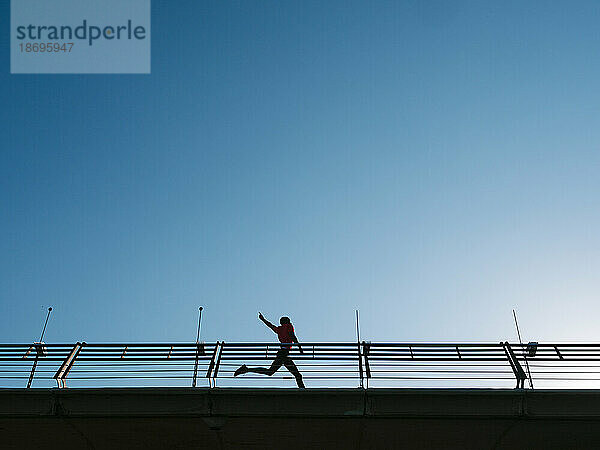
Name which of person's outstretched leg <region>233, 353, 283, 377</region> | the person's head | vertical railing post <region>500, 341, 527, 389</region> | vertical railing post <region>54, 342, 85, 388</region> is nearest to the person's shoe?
person's outstretched leg <region>233, 353, 283, 377</region>

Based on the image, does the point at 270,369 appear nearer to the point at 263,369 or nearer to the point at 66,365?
the point at 263,369

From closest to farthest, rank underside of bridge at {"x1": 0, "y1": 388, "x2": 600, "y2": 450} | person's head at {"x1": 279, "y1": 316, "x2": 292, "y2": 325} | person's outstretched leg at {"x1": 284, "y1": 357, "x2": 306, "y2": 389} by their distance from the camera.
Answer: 1. underside of bridge at {"x1": 0, "y1": 388, "x2": 600, "y2": 450}
2. person's outstretched leg at {"x1": 284, "y1": 357, "x2": 306, "y2": 389}
3. person's head at {"x1": 279, "y1": 316, "x2": 292, "y2": 325}

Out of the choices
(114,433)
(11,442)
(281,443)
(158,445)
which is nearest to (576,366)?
(281,443)

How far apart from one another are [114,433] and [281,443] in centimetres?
340

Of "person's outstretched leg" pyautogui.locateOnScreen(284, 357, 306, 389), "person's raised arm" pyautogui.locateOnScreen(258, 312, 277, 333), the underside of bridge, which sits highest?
"person's raised arm" pyautogui.locateOnScreen(258, 312, 277, 333)

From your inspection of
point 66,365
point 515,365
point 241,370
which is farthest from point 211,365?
point 515,365

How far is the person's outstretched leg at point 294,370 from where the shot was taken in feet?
35.6

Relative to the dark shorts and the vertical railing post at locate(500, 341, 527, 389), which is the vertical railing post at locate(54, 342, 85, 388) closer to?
the dark shorts

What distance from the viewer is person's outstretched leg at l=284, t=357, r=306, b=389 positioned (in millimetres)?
10852

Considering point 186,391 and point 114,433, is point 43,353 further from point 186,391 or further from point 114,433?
point 186,391

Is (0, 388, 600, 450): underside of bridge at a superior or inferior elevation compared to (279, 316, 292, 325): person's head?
inferior

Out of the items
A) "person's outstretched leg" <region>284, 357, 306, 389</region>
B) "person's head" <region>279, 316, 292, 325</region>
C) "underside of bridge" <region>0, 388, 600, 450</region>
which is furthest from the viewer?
"person's head" <region>279, 316, 292, 325</region>

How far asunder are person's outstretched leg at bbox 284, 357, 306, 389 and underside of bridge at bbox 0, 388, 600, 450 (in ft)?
1.74

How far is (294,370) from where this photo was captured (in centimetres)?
1102
